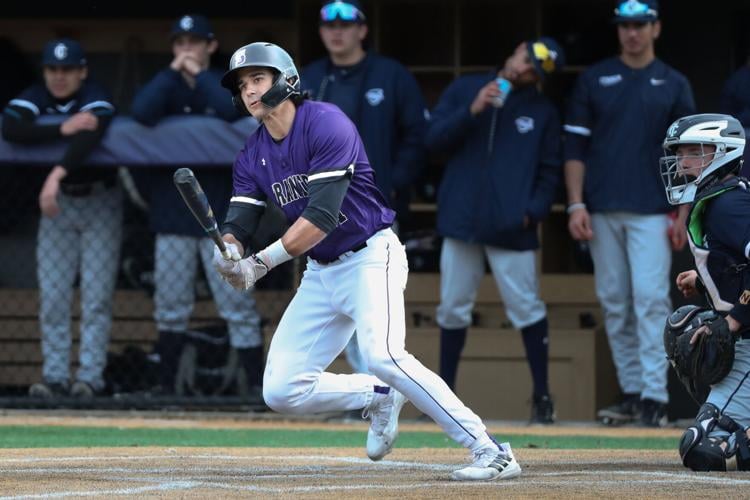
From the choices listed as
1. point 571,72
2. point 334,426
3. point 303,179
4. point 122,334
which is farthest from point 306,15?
point 303,179

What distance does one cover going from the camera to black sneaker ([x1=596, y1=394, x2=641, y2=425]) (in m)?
8.06

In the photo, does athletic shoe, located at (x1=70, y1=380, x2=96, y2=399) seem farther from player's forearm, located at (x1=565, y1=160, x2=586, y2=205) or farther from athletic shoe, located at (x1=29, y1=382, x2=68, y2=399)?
player's forearm, located at (x1=565, y1=160, x2=586, y2=205)

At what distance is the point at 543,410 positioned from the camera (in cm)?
812

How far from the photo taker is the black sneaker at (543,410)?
26.6ft

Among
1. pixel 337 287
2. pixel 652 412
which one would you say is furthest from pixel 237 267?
pixel 652 412

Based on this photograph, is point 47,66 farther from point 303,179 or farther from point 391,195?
point 303,179

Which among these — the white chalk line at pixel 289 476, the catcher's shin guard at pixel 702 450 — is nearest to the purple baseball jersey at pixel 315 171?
the white chalk line at pixel 289 476

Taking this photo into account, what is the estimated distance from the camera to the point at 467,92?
8.23 m

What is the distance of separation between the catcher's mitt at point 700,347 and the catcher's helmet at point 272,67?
189 centimetres

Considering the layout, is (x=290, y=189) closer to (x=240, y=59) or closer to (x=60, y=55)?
(x=240, y=59)

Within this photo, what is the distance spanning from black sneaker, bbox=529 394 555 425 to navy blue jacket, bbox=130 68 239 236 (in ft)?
6.90

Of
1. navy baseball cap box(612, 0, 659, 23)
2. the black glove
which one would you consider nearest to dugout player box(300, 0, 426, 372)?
navy baseball cap box(612, 0, 659, 23)

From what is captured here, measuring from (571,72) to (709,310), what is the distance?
389cm

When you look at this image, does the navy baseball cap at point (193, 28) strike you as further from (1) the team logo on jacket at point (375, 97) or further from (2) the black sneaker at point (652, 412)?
(2) the black sneaker at point (652, 412)
